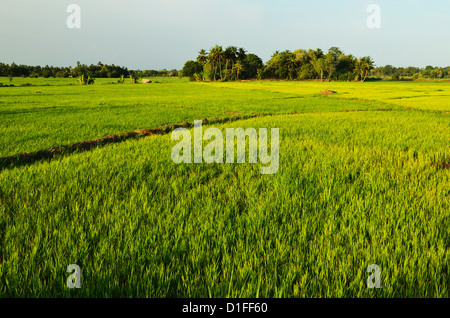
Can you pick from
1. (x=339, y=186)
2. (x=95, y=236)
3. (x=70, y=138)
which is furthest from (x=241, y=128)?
(x=95, y=236)

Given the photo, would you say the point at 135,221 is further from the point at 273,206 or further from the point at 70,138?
the point at 70,138

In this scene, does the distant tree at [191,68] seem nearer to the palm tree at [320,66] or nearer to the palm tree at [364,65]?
the palm tree at [320,66]

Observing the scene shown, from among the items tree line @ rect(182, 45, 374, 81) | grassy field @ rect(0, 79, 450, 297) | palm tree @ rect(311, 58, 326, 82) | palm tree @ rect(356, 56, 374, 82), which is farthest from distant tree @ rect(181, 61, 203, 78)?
grassy field @ rect(0, 79, 450, 297)

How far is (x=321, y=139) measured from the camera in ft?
20.4

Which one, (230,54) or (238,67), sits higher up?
(230,54)

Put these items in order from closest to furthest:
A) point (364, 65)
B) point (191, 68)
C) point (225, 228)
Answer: point (225, 228) → point (364, 65) → point (191, 68)

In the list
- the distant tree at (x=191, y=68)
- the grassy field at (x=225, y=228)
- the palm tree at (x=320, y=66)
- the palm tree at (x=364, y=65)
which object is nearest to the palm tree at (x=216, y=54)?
the distant tree at (x=191, y=68)

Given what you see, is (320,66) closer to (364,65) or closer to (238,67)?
(364,65)

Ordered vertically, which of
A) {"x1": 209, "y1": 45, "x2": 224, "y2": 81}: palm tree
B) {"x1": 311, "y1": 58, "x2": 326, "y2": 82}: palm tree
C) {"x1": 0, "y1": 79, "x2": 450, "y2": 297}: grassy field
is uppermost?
{"x1": 209, "y1": 45, "x2": 224, "y2": 81}: palm tree

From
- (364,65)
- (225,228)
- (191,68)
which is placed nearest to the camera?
(225,228)

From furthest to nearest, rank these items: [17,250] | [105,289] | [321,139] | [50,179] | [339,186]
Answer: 1. [321,139]
2. [50,179]
3. [339,186]
4. [17,250]
5. [105,289]

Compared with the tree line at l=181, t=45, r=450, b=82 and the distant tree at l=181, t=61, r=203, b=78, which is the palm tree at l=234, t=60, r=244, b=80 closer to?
the tree line at l=181, t=45, r=450, b=82

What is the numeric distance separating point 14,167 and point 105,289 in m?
3.79

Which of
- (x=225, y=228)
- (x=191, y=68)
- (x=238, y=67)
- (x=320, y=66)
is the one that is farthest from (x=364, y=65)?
(x=225, y=228)
